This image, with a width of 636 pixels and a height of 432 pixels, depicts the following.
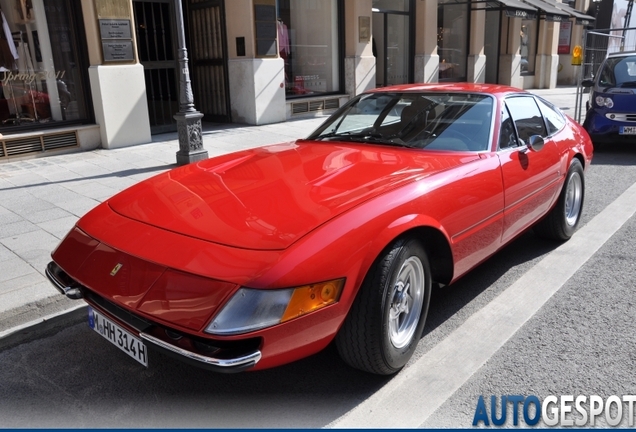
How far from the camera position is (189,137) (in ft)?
27.0

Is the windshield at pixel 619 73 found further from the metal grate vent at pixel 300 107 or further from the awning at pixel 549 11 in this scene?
the awning at pixel 549 11

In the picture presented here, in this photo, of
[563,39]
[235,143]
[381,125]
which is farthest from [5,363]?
[563,39]

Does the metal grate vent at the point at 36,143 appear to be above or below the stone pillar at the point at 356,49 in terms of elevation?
below

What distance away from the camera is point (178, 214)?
2.90m

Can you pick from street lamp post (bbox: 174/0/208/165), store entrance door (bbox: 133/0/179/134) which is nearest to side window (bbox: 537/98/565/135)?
street lamp post (bbox: 174/0/208/165)

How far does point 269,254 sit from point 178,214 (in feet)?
2.40

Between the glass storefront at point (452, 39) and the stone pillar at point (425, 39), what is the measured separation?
2141 mm

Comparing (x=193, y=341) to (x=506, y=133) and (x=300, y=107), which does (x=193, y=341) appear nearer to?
(x=506, y=133)

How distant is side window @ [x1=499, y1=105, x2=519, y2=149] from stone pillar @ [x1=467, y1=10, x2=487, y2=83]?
1563 cm

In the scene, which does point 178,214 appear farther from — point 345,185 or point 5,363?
point 5,363

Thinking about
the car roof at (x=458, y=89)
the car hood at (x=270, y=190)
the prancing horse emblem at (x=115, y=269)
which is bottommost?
the prancing horse emblem at (x=115, y=269)

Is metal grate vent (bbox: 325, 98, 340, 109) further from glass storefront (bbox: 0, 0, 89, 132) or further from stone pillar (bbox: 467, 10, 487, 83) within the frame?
stone pillar (bbox: 467, 10, 487, 83)

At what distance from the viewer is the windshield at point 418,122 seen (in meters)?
3.85

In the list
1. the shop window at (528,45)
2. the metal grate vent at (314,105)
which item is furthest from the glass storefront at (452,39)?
the metal grate vent at (314,105)
